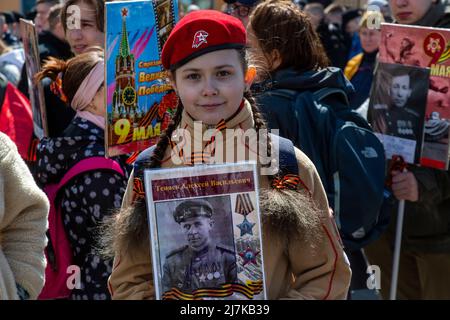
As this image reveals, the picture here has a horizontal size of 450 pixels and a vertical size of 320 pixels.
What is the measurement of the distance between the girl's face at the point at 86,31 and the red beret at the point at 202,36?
7.10 ft

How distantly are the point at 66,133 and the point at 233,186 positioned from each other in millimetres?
1836

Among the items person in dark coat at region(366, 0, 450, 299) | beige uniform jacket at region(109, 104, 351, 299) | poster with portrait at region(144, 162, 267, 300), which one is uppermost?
poster with portrait at region(144, 162, 267, 300)

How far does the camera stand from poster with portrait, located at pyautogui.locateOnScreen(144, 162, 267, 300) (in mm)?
2566

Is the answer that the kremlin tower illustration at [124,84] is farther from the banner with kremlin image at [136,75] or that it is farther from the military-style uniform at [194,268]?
the military-style uniform at [194,268]

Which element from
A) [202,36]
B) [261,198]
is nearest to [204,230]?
[261,198]

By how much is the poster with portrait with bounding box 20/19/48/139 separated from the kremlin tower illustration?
33.3 inches

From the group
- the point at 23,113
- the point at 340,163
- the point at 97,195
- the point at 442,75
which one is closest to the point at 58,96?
the point at 23,113

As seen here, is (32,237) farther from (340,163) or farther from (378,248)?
(378,248)

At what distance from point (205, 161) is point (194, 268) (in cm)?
37

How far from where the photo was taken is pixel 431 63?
470 centimetres

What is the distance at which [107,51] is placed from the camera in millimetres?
3775

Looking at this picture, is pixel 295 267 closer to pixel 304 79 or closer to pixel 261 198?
pixel 261 198

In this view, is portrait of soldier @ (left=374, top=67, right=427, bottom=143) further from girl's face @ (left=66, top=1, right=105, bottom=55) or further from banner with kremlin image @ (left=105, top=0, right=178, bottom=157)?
girl's face @ (left=66, top=1, right=105, bottom=55)

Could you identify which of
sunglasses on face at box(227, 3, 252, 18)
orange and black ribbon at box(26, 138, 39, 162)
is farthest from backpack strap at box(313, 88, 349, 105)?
orange and black ribbon at box(26, 138, 39, 162)
